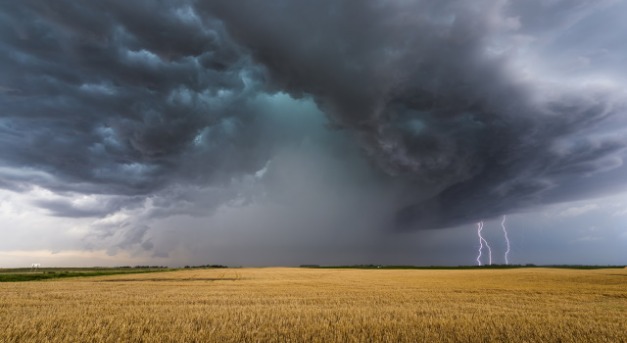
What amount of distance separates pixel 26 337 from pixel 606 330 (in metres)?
17.6

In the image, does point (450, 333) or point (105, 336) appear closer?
point (105, 336)

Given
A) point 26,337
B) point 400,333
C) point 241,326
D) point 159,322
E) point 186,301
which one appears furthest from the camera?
point 186,301

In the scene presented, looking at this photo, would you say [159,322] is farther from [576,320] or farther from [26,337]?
[576,320]

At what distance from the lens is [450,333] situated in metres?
12.0

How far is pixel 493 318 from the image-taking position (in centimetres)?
1486

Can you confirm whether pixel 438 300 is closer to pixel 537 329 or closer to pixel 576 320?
pixel 576 320

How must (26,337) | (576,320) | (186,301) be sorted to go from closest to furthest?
(26,337) → (576,320) → (186,301)

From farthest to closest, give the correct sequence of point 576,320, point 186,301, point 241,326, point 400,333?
point 186,301 → point 576,320 → point 241,326 → point 400,333

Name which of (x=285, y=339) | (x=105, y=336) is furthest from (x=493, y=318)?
(x=105, y=336)

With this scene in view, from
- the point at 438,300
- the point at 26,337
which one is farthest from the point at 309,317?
the point at 438,300

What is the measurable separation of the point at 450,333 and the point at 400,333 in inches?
62.3

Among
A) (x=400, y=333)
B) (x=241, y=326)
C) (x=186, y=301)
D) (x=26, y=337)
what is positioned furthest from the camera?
(x=186, y=301)

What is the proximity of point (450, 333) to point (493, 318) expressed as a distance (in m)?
3.88

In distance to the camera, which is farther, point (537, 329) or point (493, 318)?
point (493, 318)
